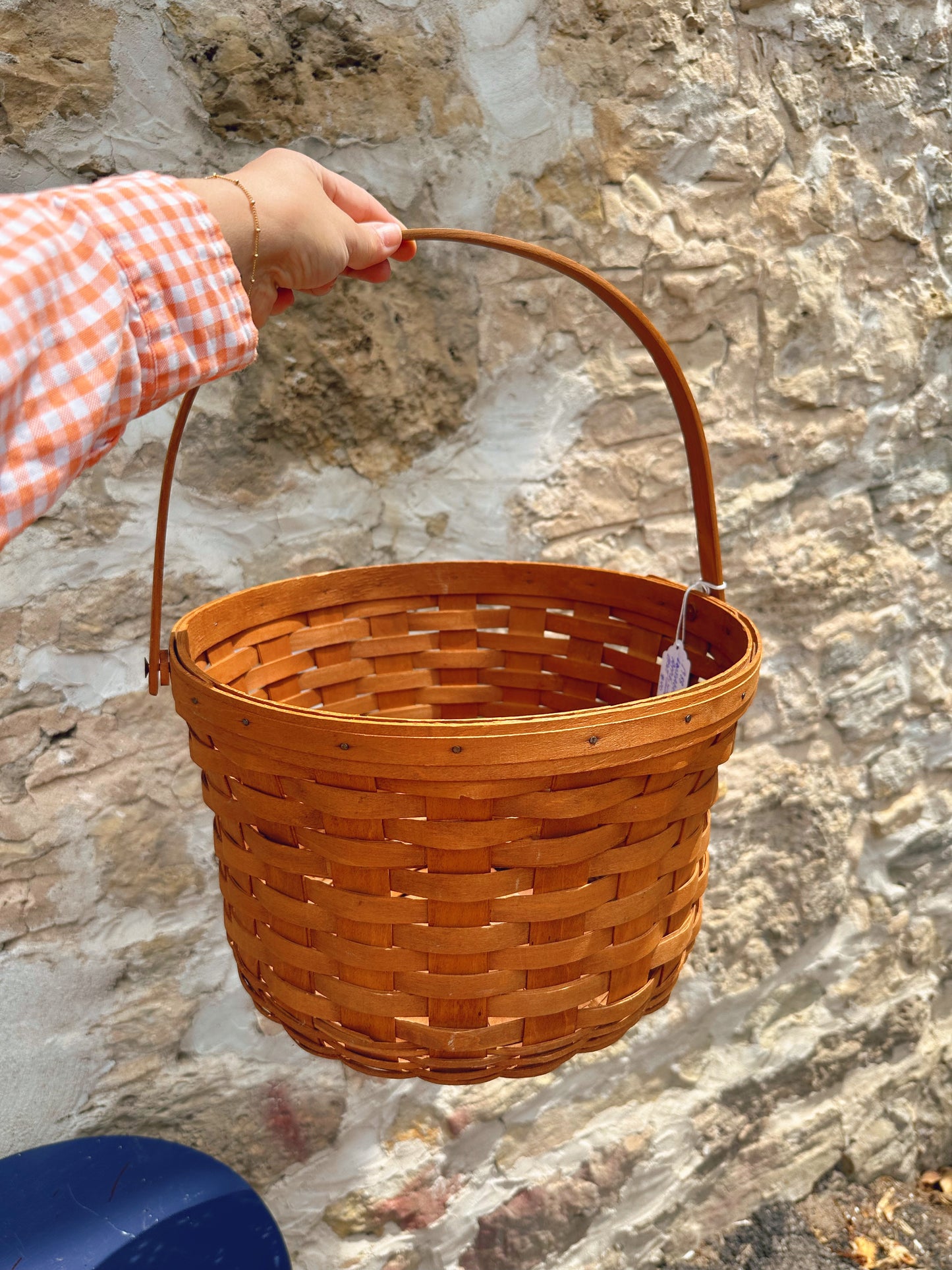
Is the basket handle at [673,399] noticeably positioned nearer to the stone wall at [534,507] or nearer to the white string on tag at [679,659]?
the white string on tag at [679,659]

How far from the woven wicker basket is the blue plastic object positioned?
32 cm

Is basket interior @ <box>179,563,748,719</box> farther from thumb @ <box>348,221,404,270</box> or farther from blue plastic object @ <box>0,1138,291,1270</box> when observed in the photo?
blue plastic object @ <box>0,1138,291,1270</box>

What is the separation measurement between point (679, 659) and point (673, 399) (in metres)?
0.25

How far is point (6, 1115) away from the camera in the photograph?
109 cm

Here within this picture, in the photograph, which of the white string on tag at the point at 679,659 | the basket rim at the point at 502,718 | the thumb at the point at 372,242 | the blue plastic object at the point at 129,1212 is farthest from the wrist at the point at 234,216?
the blue plastic object at the point at 129,1212

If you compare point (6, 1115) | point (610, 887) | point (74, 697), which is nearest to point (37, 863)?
point (74, 697)

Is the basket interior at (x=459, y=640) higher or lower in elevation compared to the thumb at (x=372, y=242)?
lower

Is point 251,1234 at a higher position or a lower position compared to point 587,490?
lower

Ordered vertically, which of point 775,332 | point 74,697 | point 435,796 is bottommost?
point 74,697

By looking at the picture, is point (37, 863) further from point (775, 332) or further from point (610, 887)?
point (775, 332)

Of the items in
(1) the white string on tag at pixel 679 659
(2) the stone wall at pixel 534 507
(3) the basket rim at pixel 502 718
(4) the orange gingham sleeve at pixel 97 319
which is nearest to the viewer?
(4) the orange gingham sleeve at pixel 97 319

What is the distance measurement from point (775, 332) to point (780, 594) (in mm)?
389

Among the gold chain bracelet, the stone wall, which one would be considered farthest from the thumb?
the stone wall

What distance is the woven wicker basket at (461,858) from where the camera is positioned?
627 millimetres
